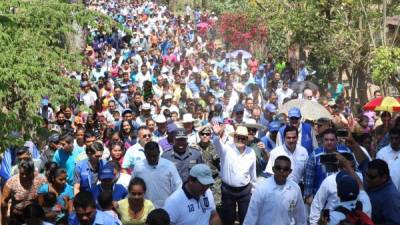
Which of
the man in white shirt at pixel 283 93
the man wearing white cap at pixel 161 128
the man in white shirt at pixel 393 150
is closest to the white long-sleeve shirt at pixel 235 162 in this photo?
the man in white shirt at pixel 393 150

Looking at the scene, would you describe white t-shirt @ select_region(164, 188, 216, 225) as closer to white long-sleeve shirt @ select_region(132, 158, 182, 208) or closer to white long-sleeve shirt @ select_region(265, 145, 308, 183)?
white long-sleeve shirt @ select_region(132, 158, 182, 208)

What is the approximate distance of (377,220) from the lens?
8.80 metres

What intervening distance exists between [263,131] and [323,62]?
11167 mm

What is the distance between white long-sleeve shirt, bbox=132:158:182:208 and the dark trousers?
1331 millimetres

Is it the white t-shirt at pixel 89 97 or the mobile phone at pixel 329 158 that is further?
the white t-shirt at pixel 89 97

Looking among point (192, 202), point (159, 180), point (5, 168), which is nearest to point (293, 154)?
point (159, 180)

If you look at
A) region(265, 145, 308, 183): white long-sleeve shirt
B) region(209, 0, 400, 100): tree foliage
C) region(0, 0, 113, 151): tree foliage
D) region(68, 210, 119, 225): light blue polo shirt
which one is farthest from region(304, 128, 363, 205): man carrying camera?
region(209, 0, 400, 100): tree foliage

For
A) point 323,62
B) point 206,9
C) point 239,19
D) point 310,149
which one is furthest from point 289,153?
point 206,9

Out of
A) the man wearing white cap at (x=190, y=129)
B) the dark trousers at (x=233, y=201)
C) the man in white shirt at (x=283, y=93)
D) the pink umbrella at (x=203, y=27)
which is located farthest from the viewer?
the pink umbrella at (x=203, y=27)

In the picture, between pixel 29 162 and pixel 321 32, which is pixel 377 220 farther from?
pixel 321 32

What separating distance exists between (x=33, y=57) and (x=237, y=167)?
120 inches

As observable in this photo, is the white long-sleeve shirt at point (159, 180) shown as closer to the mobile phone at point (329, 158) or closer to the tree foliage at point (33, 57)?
the tree foliage at point (33, 57)

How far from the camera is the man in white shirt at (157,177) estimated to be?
10188mm

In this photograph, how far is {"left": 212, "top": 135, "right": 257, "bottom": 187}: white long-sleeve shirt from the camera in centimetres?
1126
